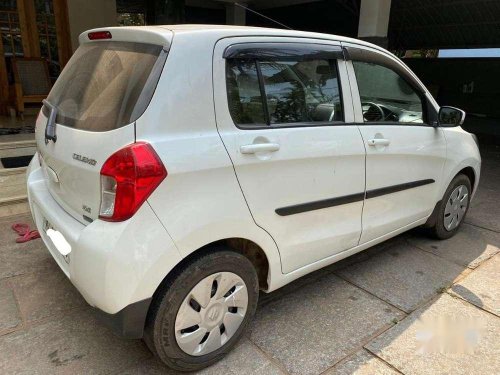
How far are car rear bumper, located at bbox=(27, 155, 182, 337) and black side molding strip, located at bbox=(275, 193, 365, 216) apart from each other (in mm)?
713

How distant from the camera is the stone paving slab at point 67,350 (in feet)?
7.15

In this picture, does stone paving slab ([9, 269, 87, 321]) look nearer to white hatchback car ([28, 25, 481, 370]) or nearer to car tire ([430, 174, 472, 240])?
white hatchback car ([28, 25, 481, 370])

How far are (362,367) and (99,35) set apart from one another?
2.42 metres

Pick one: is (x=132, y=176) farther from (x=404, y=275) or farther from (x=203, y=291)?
(x=404, y=275)

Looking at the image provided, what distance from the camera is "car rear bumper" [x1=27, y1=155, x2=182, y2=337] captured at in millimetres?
1799

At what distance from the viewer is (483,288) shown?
3148 millimetres

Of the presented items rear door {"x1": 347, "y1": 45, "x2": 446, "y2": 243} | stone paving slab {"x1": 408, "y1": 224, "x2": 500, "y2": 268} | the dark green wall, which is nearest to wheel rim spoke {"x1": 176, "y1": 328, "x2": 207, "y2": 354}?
rear door {"x1": 347, "y1": 45, "x2": 446, "y2": 243}

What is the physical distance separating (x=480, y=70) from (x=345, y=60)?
1157 centimetres

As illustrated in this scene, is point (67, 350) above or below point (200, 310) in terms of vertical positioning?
below

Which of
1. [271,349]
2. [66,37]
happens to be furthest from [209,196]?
[66,37]

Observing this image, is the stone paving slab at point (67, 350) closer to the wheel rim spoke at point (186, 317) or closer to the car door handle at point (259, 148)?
the wheel rim spoke at point (186, 317)

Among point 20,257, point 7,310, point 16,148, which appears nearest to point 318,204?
point 7,310

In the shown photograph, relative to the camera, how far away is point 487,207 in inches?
197

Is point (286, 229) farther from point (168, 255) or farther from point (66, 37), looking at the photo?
point (66, 37)
